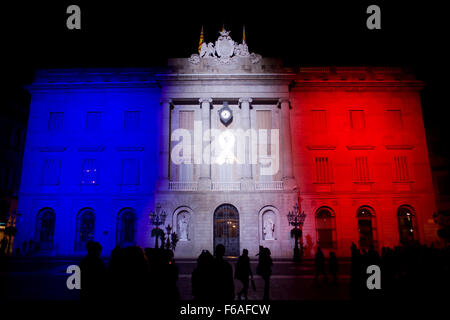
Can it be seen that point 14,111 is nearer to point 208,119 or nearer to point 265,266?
point 208,119

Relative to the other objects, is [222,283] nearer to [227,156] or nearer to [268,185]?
[268,185]

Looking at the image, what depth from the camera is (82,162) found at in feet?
99.0

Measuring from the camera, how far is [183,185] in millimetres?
29141

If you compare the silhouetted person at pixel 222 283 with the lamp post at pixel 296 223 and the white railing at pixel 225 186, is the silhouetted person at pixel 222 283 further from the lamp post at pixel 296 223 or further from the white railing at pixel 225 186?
the white railing at pixel 225 186

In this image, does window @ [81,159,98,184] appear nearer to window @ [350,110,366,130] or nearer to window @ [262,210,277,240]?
window @ [262,210,277,240]

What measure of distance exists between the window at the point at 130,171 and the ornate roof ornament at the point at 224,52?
11932 mm

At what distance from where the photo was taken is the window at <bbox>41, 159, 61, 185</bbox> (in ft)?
97.7

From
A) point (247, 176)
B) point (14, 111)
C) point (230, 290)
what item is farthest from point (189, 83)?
point (230, 290)

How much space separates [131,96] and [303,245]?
22.8 meters

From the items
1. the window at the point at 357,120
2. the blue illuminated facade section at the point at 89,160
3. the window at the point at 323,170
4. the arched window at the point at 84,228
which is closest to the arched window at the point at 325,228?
the window at the point at 323,170

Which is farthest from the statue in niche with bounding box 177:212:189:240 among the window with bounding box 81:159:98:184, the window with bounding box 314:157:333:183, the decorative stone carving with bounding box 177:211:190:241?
the window with bounding box 314:157:333:183

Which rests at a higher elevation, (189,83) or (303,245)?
(189,83)
